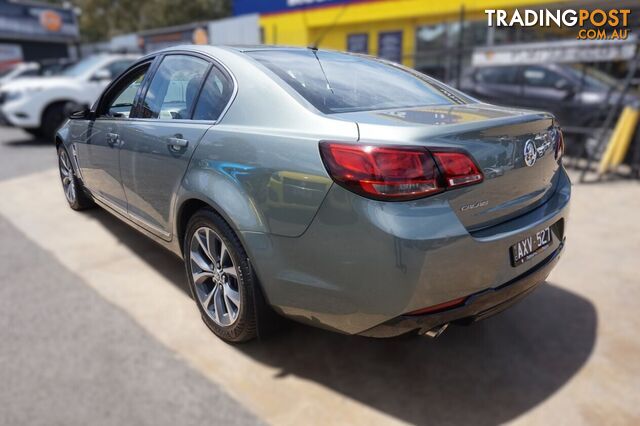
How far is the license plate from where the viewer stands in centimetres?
204

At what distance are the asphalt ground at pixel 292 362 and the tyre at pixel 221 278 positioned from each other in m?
0.14

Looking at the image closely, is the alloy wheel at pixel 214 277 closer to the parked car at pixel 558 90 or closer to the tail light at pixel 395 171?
the tail light at pixel 395 171

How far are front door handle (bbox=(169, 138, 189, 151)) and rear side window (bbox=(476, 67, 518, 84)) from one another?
749 centimetres

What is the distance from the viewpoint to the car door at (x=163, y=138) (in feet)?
8.42

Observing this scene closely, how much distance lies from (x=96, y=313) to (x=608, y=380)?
110 inches

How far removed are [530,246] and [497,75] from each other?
7.53 m

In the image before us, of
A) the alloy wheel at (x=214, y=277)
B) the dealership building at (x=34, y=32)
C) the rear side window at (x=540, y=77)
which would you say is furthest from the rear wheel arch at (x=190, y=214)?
the dealership building at (x=34, y=32)

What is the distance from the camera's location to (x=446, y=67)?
10062 millimetres

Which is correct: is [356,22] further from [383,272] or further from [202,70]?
[383,272]

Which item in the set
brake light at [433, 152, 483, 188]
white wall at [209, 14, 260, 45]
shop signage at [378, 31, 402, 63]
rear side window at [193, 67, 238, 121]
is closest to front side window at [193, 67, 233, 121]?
rear side window at [193, 67, 238, 121]

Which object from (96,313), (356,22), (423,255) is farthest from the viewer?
(356,22)

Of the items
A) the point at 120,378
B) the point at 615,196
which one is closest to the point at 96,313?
the point at 120,378

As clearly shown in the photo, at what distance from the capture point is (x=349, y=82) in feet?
8.25

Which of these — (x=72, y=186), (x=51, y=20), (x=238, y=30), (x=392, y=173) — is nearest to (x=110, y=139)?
(x=72, y=186)
